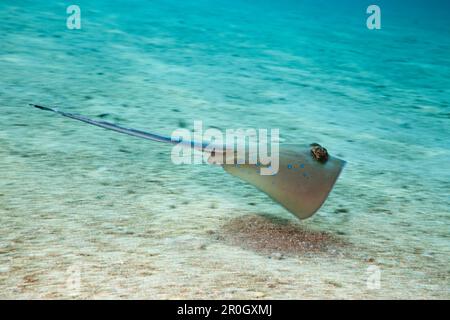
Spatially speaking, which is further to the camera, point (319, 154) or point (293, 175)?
point (319, 154)

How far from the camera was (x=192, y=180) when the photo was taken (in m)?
3.93

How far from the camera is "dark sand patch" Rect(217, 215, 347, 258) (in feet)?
9.09

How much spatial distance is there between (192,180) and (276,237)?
1261mm

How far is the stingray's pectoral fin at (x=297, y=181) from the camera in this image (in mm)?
2502

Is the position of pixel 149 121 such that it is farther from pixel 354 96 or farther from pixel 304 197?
pixel 354 96

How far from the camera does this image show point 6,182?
3.29 metres

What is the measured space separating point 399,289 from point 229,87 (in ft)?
20.0

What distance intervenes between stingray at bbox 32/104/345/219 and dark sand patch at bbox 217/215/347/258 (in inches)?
15.9

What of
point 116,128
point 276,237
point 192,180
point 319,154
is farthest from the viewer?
point 192,180

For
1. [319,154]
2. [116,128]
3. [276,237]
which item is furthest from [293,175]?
[116,128]

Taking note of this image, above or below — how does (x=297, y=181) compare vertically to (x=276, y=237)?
above

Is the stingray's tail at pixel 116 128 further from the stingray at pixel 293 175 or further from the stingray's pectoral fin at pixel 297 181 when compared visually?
the stingray's pectoral fin at pixel 297 181

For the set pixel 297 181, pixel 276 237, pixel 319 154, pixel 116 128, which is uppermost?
pixel 116 128

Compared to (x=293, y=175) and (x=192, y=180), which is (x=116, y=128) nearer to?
(x=293, y=175)
